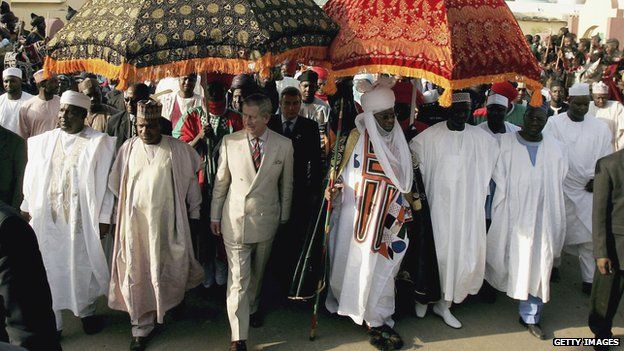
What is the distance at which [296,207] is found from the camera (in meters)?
4.79

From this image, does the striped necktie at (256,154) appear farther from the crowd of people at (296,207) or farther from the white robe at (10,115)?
the white robe at (10,115)

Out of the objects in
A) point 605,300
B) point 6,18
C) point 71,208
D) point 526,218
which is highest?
point 6,18

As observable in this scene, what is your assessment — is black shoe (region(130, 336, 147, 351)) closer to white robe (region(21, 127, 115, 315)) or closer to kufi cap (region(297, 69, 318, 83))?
white robe (region(21, 127, 115, 315))

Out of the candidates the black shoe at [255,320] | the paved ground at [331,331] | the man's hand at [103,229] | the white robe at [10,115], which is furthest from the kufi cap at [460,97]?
the white robe at [10,115]

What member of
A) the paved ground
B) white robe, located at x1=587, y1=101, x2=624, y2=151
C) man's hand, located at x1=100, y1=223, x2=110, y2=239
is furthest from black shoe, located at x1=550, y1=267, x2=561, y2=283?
man's hand, located at x1=100, y1=223, x2=110, y2=239

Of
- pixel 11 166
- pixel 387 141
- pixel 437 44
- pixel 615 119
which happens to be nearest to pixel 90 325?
pixel 11 166

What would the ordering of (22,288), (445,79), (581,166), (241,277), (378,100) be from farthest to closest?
(581,166) < (378,100) < (241,277) < (445,79) < (22,288)

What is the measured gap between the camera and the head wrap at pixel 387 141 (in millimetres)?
4297

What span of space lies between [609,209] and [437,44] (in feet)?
6.10

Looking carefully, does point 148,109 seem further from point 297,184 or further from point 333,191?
point 333,191

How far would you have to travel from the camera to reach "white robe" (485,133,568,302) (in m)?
4.64

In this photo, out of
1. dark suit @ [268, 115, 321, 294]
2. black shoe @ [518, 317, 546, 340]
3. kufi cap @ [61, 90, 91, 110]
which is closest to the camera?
kufi cap @ [61, 90, 91, 110]

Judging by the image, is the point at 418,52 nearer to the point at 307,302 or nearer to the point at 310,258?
the point at 310,258

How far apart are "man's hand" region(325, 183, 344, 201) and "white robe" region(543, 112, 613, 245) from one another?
2.43 metres
